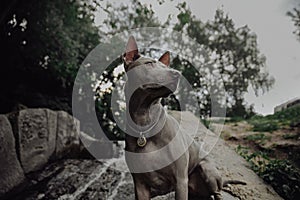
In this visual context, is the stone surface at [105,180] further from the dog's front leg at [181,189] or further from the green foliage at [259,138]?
the dog's front leg at [181,189]

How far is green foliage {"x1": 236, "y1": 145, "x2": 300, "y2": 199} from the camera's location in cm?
242

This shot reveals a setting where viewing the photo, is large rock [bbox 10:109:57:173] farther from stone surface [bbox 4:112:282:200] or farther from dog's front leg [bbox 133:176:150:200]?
dog's front leg [bbox 133:176:150:200]

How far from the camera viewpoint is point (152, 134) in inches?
58.6

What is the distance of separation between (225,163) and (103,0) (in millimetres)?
2323

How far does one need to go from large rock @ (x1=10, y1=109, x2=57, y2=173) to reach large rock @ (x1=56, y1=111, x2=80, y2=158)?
2.9 inches

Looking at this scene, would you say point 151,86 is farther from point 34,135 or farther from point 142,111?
point 34,135

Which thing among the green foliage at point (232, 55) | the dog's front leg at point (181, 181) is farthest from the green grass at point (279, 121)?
the dog's front leg at point (181, 181)

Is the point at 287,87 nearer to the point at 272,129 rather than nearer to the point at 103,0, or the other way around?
the point at 272,129

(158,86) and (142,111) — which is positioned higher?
(158,86)

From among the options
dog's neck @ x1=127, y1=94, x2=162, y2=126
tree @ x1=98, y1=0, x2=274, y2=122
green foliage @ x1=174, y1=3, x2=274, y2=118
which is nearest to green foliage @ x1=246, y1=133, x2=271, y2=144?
tree @ x1=98, y1=0, x2=274, y2=122

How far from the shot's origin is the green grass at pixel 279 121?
3720 mm

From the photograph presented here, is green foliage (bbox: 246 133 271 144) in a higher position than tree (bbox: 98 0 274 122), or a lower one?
lower

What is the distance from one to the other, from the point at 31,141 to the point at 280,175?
2.25 metres

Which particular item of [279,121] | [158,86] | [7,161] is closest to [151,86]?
[158,86]
